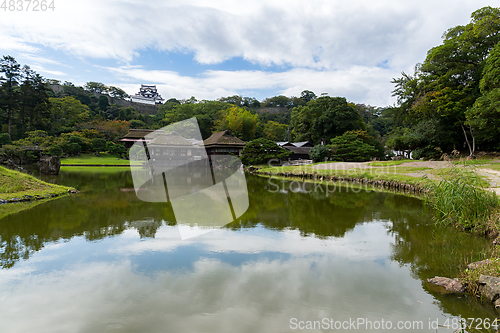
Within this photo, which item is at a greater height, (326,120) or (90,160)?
(326,120)

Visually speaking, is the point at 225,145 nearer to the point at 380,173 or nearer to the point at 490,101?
the point at 380,173

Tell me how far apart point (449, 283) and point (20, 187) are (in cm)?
1156

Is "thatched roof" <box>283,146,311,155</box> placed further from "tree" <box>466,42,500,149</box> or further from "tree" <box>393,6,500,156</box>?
"tree" <box>466,42,500,149</box>

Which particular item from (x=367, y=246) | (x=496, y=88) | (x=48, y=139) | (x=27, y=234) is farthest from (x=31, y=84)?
(x=496, y=88)

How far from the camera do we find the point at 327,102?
110ft

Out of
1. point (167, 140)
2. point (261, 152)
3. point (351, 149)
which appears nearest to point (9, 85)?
point (167, 140)

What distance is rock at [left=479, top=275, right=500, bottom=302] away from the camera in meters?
3.06

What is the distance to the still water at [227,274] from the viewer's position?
2867 millimetres

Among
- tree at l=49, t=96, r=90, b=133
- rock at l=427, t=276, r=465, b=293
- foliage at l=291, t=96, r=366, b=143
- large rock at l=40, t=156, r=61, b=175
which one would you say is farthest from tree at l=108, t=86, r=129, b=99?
rock at l=427, t=276, r=465, b=293

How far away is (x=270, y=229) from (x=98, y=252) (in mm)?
3474

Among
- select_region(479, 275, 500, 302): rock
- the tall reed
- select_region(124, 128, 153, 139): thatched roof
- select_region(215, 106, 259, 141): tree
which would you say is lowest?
select_region(479, 275, 500, 302): rock

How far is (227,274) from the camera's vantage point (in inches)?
152

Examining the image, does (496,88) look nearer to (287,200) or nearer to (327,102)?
(287,200)

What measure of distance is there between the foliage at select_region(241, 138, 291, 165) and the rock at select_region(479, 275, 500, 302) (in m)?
21.9
